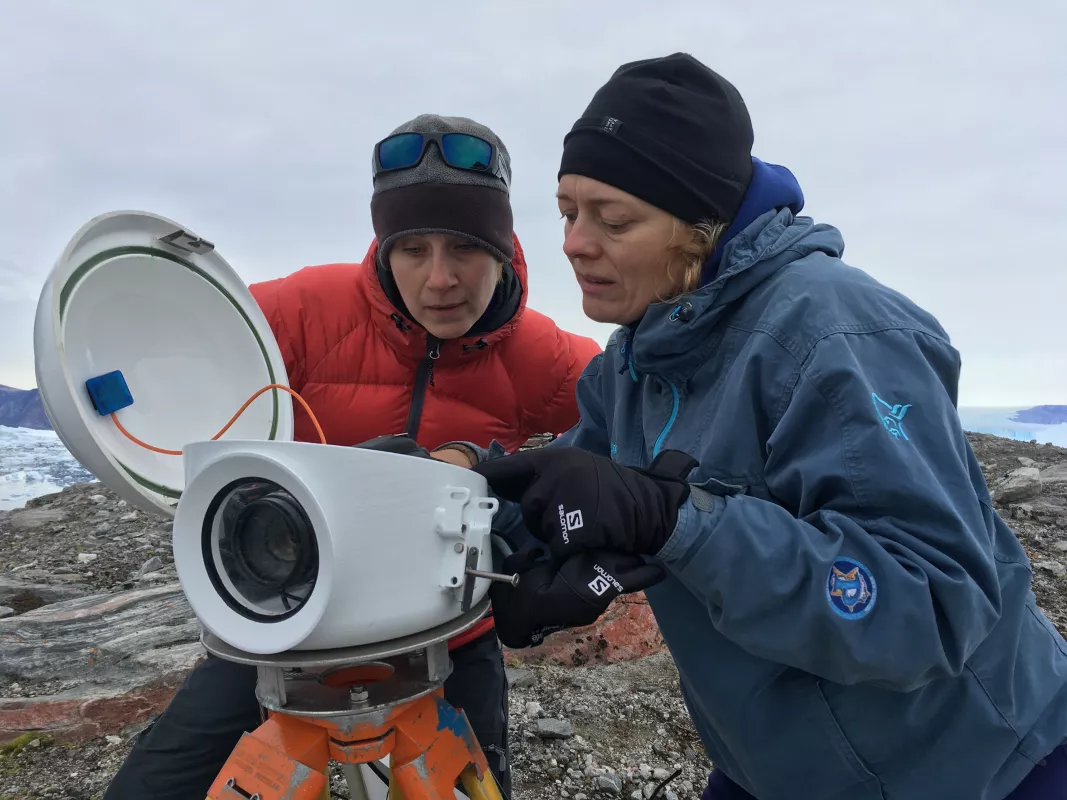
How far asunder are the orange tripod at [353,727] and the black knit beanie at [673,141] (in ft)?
3.01

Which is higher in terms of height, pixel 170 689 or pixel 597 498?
pixel 597 498

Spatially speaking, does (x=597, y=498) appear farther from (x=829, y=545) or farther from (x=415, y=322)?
(x=415, y=322)

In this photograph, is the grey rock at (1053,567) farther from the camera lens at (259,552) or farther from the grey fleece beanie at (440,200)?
the camera lens at (259,552)

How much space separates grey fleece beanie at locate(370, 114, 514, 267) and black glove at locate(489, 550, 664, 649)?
107cm

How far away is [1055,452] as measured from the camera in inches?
316

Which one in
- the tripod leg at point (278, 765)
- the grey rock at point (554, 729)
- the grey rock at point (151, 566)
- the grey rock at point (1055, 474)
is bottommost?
the grey rock at point (151, 566)

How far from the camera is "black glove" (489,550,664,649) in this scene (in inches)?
45.2

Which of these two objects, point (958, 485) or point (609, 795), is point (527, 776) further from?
point (958, 485)

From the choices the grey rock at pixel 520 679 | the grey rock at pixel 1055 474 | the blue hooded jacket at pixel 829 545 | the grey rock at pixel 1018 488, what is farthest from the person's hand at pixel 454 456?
the grey rock at pixel 1055 474

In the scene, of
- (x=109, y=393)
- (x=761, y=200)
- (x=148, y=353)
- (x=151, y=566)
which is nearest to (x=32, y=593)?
(x=151, y=566)

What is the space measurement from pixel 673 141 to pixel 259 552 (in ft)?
3.73

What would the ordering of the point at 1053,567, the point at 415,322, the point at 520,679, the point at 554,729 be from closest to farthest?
Answer: the point at 415,322 → the point at 554,729 → the point at 520,679 → the point at 1053,567

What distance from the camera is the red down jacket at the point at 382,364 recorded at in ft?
6.86

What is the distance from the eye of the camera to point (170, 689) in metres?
2.96
